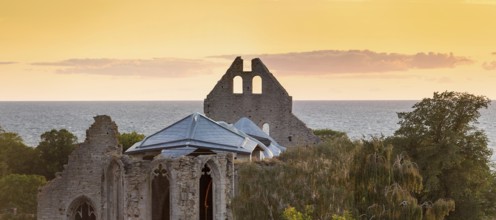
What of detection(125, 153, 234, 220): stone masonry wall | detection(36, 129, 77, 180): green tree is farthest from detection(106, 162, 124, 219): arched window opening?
detection(36, 129, 77, 180): green tree

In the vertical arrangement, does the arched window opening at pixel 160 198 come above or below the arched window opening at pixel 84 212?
above

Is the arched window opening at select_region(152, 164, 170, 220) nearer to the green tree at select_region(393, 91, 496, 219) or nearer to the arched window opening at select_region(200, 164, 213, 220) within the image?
the arched window opening at select_region(200, 164, 213, 220)

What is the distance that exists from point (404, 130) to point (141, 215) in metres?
16.1

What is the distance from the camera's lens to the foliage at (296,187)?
22.4 metres

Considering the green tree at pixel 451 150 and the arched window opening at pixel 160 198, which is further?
the green tree at pixel 451 150

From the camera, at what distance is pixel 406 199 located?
2359 centimetres

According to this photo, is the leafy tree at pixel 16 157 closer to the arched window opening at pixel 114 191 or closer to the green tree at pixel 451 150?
the arched window opening at pixel 114 191

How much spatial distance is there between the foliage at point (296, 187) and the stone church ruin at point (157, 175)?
2.09 meters

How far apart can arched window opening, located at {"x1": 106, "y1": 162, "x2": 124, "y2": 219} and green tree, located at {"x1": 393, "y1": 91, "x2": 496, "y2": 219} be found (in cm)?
1415

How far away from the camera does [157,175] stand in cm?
2661

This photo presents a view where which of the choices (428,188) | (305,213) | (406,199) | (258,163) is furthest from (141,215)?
(428,188)

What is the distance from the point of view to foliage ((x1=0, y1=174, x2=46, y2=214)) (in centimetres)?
4794

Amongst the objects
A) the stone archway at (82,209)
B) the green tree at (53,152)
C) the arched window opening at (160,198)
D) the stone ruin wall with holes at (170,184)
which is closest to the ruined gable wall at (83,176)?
the stone archway at (82,209)

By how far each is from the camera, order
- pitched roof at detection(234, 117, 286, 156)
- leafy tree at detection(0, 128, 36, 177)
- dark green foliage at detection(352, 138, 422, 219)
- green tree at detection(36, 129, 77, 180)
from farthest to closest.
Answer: leafy tree at detection(0, 128, 36, 177) → green tree at detection(36, 129, 77, 180) → pitched roof at detection(234, 117, 286, 156) → dark green foliage at detection(352, 138, 422, 219)
